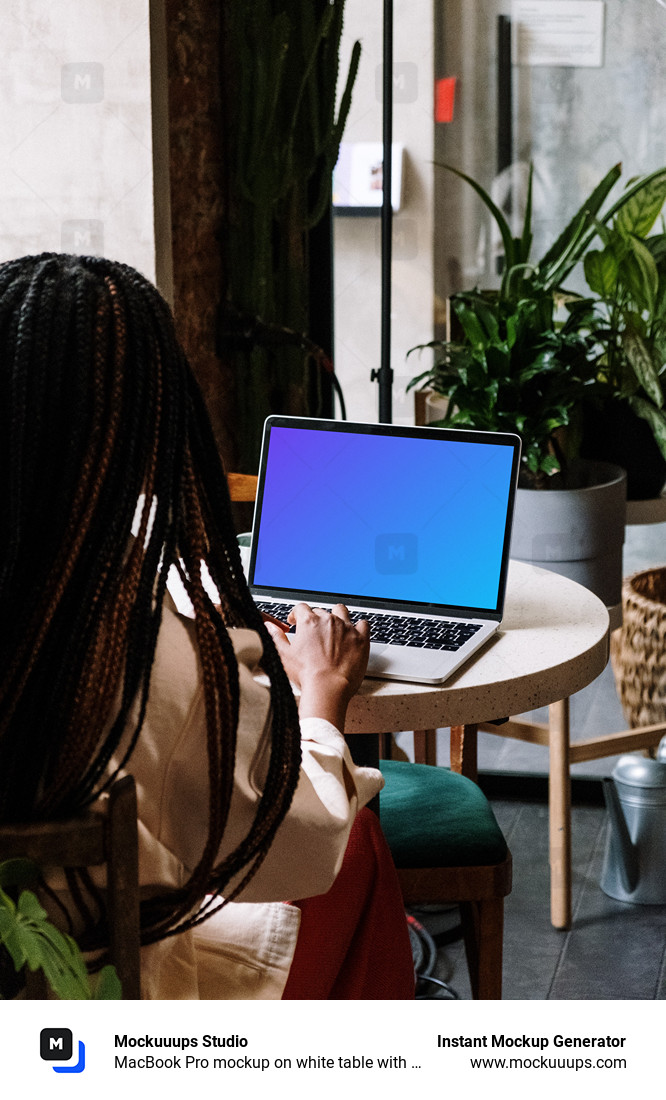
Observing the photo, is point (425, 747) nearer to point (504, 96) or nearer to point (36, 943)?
point (504, 96)

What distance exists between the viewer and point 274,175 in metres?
2.59

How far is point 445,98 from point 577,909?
1.60 metres

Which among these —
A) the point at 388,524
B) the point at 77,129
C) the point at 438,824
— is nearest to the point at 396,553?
the point at 388,524

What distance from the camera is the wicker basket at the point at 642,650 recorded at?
2508 millimetres

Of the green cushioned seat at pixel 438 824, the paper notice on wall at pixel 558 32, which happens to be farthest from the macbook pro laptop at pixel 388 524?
the paper notice on wall at pixel 558 32

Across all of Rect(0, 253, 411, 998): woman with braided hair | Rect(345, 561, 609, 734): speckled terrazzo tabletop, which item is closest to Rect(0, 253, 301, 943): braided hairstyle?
Rect(0, 253, 411, 998): woman with braided hair

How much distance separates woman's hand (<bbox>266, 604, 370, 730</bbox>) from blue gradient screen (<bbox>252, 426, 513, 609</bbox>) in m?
0.23

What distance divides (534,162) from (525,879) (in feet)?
4.67

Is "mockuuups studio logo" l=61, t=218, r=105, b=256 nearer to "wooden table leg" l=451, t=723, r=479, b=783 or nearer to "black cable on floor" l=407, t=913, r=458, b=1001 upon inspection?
"wooden table leg" l=451, t=723, r=479, b=783

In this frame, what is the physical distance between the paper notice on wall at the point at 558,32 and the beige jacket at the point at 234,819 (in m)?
1.76

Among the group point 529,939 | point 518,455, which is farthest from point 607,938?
point 518,455

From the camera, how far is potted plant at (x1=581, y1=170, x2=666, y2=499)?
2.31 meters

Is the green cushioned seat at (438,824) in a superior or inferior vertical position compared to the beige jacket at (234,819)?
inferior

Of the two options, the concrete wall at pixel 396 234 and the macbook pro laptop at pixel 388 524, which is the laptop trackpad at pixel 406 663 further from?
the concrete wall at pixel 396 234
